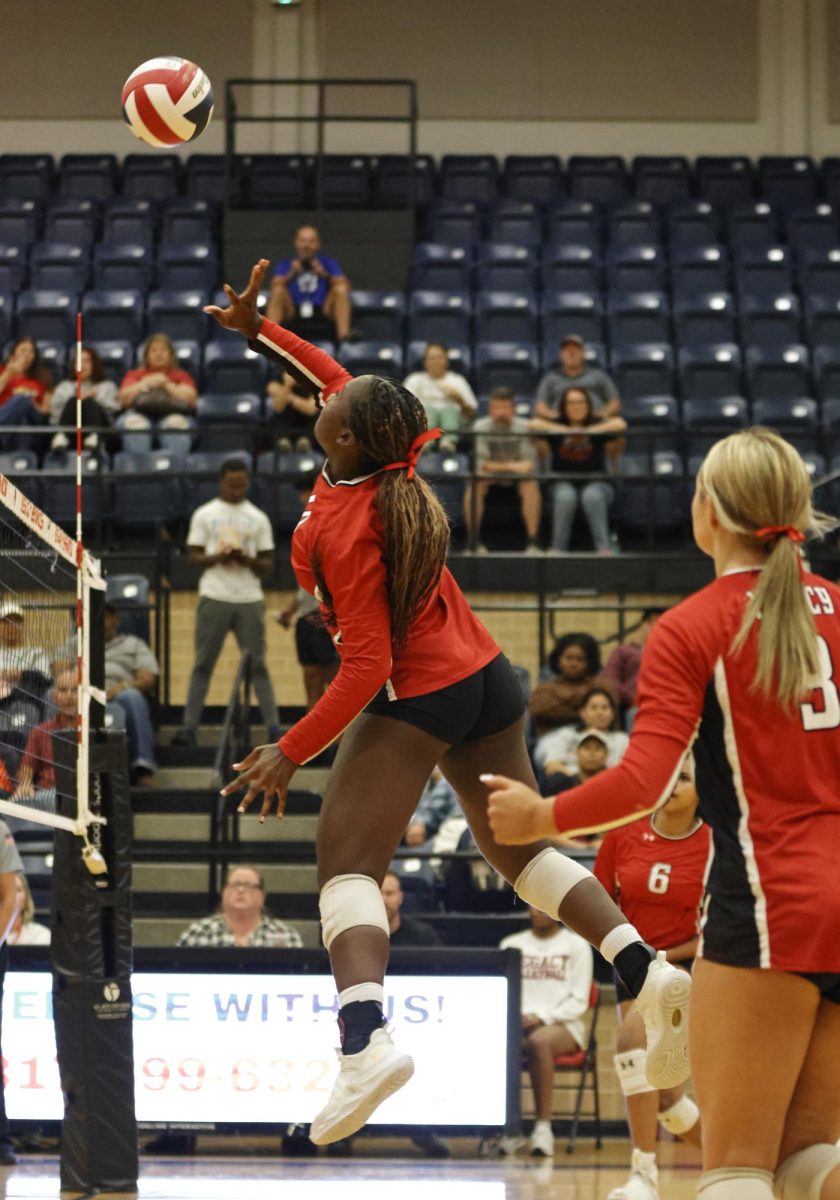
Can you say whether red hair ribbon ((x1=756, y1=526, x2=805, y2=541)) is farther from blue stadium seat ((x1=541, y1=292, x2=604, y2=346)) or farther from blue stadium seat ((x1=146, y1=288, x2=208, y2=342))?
blue stadium seat ((x1=146, y1=288, x2=208, y2=342))

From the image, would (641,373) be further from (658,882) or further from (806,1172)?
(806,1172)

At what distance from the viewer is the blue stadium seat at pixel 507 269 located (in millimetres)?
17094

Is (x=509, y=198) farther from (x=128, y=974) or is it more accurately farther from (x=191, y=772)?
(x=128, y=974)

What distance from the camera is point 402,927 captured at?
9688mm

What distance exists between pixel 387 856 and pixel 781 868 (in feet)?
4.19

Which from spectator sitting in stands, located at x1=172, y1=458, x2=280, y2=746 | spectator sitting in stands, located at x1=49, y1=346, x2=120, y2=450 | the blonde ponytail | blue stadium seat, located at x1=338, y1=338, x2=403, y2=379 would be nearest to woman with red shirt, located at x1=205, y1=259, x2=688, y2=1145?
the blonde ponytail

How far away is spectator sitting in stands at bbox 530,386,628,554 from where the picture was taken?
1372 centimetres

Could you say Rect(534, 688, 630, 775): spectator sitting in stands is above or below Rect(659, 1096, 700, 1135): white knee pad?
above

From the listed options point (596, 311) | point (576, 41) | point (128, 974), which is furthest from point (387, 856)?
point (576, 41)

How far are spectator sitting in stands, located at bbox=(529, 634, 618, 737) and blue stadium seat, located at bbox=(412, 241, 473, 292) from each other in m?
6.15

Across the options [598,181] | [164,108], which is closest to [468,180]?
[598,181]

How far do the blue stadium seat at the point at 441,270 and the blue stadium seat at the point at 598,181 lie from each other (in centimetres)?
240

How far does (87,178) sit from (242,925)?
467 inches

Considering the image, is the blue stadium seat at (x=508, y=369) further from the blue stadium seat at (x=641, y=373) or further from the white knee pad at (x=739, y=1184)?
the white knee pad at (x=739, y=1184)
